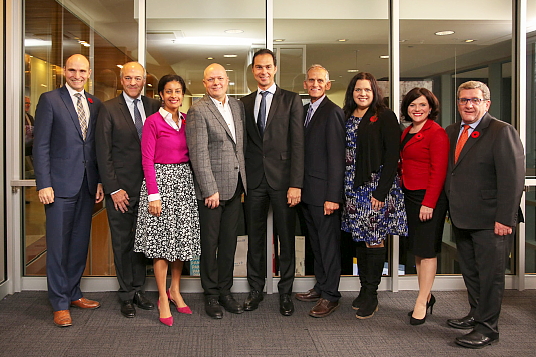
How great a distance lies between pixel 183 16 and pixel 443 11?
2178 millimetres

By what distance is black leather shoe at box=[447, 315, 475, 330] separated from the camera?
3.21 meters

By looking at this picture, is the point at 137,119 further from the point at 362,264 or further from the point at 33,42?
the point at 362,264

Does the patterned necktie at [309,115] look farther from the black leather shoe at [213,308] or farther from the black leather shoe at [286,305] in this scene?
the black leather shoe at [213,308]

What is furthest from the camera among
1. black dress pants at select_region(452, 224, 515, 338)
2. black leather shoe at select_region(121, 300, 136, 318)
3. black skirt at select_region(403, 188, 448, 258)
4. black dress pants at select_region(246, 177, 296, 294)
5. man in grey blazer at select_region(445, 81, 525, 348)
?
black dress pants at select_region(246, 177, 296, 294)

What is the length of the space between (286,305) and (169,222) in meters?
1.05

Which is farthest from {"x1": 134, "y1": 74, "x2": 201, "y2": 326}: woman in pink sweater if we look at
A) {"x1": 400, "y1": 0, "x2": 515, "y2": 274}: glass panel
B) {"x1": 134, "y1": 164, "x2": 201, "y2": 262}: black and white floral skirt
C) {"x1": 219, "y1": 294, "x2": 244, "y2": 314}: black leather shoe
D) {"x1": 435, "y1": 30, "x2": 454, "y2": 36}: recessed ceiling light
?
{"x1": 435, "y1": 30, "x2": 454, "y2": 36}: recessed ceiling light

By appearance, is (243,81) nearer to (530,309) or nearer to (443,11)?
(443,11)

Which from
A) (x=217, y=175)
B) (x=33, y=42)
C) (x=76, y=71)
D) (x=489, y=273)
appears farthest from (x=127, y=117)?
(x=489, y=273)

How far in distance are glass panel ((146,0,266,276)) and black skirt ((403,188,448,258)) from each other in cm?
160

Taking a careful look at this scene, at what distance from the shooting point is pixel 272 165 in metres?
3.42

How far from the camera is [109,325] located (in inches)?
128

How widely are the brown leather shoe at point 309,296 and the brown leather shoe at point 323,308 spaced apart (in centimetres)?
27

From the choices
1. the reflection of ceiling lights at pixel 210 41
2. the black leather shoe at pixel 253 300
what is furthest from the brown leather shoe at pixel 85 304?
the reflection of ceiling lights at pixel 210 41

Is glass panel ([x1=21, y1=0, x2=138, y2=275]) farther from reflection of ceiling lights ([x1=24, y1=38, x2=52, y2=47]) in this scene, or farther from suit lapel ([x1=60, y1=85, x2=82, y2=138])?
suit lapel ([x1=60, y1=85, x2=82, y2=138])
